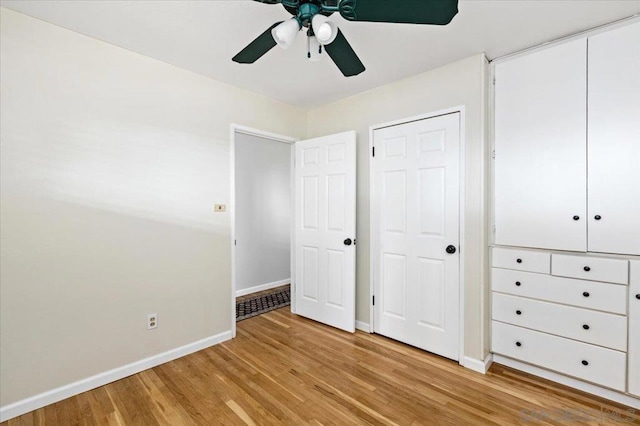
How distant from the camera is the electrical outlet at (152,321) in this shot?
7.93 feet

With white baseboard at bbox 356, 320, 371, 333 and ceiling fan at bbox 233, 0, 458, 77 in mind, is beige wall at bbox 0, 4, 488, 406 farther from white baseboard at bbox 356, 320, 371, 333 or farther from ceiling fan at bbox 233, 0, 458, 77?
ceiling fan at bbox 233, 0, 458, 77

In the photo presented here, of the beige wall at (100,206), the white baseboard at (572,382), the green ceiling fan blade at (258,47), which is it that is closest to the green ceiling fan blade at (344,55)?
the green ceiling fan blade at (258,47)

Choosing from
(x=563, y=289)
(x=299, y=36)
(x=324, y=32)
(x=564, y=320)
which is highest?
(x=299, y=36)

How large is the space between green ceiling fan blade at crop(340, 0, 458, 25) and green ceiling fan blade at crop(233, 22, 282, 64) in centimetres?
41

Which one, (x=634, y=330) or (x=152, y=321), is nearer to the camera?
(x=634, y=330)

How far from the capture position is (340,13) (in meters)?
1.30

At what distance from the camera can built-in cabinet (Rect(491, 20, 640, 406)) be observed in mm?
1900

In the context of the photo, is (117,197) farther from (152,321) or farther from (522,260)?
(522,260)

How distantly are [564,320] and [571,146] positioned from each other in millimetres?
1232

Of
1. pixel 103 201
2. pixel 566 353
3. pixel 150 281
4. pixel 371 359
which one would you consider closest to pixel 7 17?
pixel 103 201

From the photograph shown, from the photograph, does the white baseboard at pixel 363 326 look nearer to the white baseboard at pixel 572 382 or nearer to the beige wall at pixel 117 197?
the beige wall at pixel 117 197

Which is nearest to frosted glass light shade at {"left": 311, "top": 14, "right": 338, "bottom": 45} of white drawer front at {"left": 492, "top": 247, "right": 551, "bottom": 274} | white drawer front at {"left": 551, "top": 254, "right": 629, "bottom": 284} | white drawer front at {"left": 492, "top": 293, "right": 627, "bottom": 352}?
white drawer front at {"left": 492, "top": 247, "right": 551, "bottom": 274}

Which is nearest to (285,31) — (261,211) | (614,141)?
(614,141)

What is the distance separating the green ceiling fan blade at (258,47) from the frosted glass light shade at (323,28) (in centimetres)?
21
